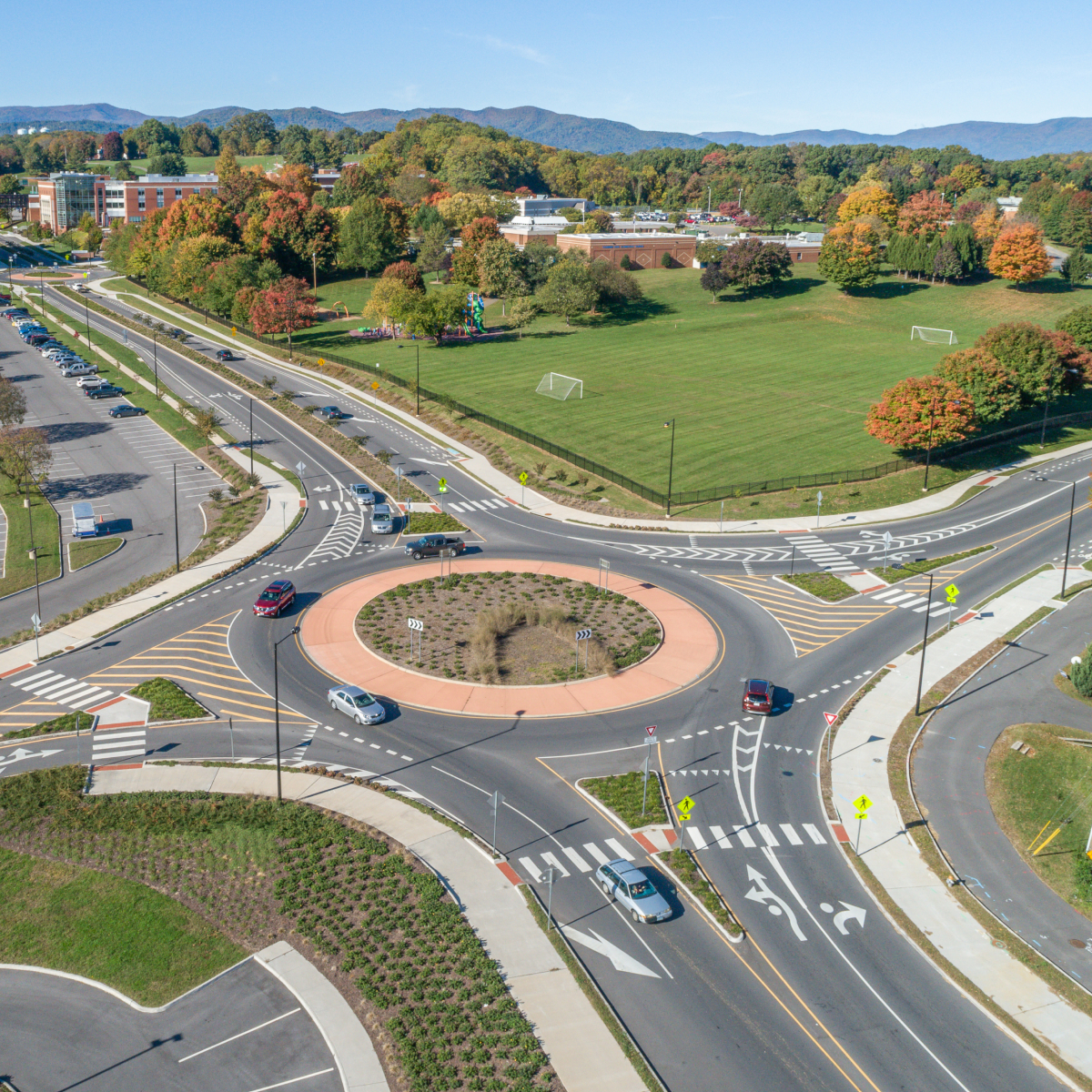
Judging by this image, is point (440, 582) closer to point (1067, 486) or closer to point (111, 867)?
point (111, 867)

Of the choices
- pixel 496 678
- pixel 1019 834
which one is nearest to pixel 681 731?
pixel 496 678

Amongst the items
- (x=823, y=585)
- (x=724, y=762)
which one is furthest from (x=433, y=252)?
(x=724, y=762)

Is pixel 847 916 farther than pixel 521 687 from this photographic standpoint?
No

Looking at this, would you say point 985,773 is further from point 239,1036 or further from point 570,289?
point 570,289

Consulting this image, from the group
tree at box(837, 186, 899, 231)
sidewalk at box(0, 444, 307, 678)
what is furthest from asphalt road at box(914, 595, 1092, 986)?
tree at box(837, 186, 899, 231)

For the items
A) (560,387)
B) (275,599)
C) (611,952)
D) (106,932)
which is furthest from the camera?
(560,387)

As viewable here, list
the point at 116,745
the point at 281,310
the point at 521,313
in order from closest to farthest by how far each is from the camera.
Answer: the point at 116,745
the point at 281,310
the point at 521,313

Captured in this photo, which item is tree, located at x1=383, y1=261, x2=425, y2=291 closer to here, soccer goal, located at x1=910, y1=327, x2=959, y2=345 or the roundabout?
soccer goal, located at x1=910, y1=327, x2=959, y2=345
